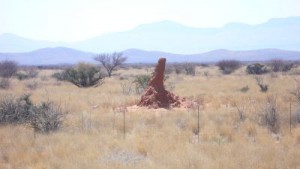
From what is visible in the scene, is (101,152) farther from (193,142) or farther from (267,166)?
(267,166)

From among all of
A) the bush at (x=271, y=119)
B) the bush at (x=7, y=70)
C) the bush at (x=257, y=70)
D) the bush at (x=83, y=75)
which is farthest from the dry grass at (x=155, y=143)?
the bush at (x=257, y=70)

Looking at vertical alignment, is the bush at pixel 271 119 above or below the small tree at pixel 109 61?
below

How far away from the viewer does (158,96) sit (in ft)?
63.2

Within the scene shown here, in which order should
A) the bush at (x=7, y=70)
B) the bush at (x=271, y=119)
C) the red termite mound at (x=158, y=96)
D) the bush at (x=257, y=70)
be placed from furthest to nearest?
1. the bush at (x=257, y=70)
2. the bush at (x=7, y=70)
3. the red termite mound at (x=158, y=96)
4. the bush at (x=271, y=119)

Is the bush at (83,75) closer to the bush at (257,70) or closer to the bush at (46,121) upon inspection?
the bush at (46,121)

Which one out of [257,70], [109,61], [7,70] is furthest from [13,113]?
[109,61]

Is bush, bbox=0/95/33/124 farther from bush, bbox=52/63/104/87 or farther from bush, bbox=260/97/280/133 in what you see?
bush, bbox=52/63/104/87

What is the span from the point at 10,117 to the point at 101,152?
6.41m

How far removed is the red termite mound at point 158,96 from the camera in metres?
18.9

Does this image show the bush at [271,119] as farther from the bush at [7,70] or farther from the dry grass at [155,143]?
the bush at [7,70]

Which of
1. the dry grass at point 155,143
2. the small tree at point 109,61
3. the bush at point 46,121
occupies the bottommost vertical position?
the dry grass at point 155,143

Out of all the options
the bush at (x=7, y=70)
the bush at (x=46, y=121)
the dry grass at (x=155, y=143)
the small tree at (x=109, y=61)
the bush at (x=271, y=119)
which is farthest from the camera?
the small tree at (x=109, y=61)

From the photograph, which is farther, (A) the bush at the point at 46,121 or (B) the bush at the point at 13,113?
(B) the bush at the point at 13,113

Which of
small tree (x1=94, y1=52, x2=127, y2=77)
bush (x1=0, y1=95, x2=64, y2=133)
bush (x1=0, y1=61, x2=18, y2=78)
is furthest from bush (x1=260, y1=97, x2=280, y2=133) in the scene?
small tree (x1=94, y1=52, x2=127, y2=77)
